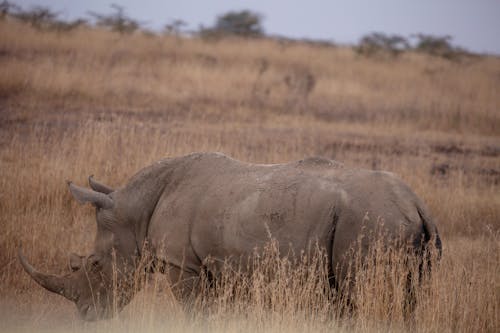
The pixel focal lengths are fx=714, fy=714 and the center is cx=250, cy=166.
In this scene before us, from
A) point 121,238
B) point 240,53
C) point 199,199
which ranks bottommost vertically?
point 121,238

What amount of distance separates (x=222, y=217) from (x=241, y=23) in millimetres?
31931

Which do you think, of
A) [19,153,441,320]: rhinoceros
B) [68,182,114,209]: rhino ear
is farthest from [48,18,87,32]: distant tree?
[68,182,114,209]: rhino ear

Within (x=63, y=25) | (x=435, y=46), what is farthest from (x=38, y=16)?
(x=435, y=46)

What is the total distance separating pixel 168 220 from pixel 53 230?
8.01 ft

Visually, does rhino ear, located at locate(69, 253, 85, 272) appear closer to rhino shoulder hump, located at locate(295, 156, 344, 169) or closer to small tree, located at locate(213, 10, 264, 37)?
rhino shoulder hump, located at locate(295, 156, 344, 169)

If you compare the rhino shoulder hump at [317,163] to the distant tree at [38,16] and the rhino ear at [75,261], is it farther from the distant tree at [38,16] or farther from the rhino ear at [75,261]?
the distant tree at [38,16]

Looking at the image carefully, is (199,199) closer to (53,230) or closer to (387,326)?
(387,326)

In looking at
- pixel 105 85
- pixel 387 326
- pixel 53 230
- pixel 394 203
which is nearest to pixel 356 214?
pixel 394 203

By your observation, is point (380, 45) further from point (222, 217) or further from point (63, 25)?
point (222, 217)

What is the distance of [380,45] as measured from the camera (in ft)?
83.8

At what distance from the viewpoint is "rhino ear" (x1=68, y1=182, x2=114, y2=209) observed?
231 inches

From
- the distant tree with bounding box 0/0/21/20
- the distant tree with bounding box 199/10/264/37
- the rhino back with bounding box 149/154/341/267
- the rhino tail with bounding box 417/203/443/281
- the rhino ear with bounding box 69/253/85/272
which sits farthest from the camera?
Result: the distant tree with bounding box 199/10/264/37

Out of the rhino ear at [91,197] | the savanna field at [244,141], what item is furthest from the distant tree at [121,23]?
the rhino ear at [91,197]

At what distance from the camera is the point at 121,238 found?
595 centimetres
